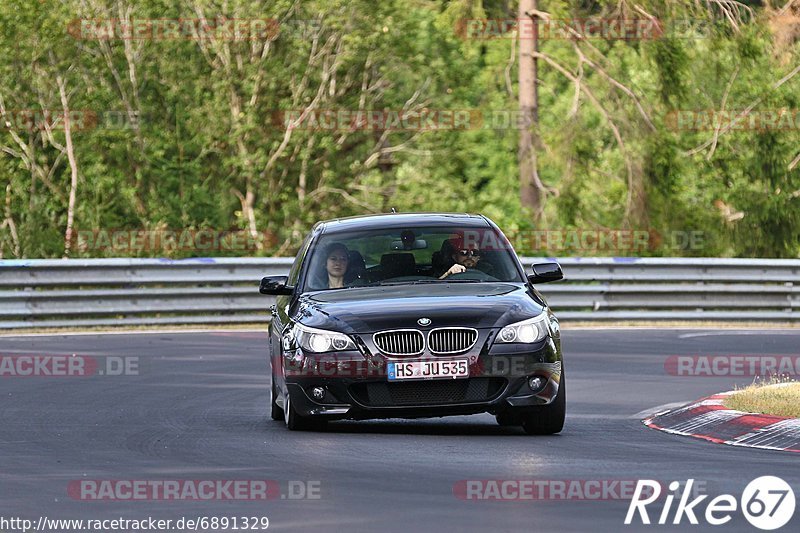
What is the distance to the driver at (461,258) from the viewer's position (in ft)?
42.3

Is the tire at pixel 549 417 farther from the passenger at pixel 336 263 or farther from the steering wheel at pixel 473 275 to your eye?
the passenger at pixel 336 263

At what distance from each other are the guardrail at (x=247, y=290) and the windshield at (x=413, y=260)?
1215cm

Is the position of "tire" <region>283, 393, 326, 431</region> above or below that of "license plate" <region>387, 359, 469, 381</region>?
below

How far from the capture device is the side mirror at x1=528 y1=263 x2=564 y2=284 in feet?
42.4

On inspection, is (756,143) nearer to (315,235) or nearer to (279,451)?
(315,235)

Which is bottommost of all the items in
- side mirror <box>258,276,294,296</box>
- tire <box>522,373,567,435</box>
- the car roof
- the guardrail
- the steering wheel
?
the guardrail

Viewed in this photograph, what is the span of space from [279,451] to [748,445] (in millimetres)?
2901

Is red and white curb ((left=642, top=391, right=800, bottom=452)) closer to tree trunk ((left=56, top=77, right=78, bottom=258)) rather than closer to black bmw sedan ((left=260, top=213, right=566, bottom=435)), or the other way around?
black bmw sedan ((left=260, top=213, right=566, bottom=435))

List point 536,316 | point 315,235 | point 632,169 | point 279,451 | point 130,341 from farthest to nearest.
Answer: point 632,169 → point 130,341 → point 315,235 → point 536,316 → point 279,451

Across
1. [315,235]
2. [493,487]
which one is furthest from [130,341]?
[493,487]

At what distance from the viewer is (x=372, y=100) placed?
1527 inches

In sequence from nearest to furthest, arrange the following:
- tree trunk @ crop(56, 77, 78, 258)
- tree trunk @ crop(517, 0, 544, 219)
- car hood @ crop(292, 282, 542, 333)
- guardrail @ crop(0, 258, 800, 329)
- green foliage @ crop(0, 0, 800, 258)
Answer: car hood @ crop(292, 282, 542, 333) < guardrail @ crop(0, 258, 800, 329) < tree trunk @ crop(56, 77, 78, 258) < green foliage @ crop(0, 0, 800, 258) < tree trunk @ crop(517, 0, 544, 219)

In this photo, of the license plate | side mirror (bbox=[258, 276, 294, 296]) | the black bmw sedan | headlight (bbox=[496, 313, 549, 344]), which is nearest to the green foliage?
side mirror (bbox=[258, 276, 294, 296])

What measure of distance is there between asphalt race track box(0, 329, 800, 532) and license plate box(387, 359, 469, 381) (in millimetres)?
416
